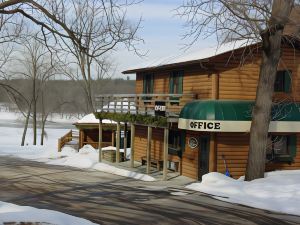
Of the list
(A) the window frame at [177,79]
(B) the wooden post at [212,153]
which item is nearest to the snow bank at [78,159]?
(B) the wooden post at [212,153]

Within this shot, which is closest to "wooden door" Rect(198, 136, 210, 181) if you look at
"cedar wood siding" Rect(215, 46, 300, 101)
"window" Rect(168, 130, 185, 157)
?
"window" Rect(168, 130, 185, 157)

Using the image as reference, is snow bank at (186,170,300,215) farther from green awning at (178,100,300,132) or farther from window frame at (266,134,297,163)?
green awning at (178,100,300,132)

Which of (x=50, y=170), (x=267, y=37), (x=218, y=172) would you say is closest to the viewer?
(x=267, y=37)

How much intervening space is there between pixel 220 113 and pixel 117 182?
5750mm

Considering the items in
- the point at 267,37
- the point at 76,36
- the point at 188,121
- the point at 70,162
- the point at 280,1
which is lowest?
the point at 70,162

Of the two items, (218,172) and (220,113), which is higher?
(220,113)

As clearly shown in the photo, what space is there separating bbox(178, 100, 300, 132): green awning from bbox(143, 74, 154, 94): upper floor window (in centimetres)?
697

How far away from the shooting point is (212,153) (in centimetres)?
2088

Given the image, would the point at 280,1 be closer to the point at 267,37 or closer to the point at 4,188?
the point at 267,37

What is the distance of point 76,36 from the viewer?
36.6 feet

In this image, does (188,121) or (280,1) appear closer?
(280,1)

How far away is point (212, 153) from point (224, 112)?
237 centimetres

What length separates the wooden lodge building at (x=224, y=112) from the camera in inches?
780

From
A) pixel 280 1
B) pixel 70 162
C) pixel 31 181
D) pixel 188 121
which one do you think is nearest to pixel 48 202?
pixel 31 181
